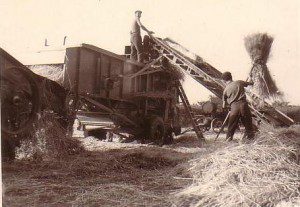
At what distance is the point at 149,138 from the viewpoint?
33.2 ft

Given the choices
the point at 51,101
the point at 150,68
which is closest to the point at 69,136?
the point at 51,101

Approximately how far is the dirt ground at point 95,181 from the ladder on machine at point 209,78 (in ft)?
9.89

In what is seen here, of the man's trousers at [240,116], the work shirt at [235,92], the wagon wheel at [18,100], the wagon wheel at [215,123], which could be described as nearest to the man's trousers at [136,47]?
the work shirt at [235,92]

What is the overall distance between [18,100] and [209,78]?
18.3ft

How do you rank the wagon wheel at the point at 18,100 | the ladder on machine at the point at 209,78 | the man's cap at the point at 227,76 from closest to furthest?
1. the wagon wheel at the point at 18,100
2. the man's cap at the point at 227,76
3. the ladder on machine at the point at 209,78

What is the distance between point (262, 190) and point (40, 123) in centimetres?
344

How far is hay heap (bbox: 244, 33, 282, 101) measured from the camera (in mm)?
8922

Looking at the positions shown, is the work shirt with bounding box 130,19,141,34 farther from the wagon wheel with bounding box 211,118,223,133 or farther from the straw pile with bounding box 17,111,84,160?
the wagon wheel with bounding box 211,118,223,133

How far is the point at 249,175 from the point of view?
3.96 meters

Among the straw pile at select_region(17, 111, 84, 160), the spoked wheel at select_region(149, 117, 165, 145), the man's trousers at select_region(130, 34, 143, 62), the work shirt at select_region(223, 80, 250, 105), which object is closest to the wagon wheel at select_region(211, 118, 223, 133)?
the spoked wheel at select_region(149, 117, 165, 145)

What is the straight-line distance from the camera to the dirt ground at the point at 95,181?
154 inches

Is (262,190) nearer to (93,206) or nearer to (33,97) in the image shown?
(93,206)

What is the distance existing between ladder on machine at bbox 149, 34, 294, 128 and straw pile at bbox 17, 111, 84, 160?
4.31m

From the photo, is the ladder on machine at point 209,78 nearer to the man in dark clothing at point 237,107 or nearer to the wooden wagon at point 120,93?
A: the wooden wagon at point 120,93
